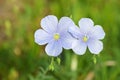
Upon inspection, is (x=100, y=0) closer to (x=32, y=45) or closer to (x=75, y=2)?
(x=75, y=2)

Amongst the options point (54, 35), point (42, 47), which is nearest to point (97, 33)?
point (54, 35)

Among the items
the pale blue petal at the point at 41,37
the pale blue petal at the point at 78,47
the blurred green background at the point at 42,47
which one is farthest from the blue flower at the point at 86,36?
the blurred green background at the point at 42,47

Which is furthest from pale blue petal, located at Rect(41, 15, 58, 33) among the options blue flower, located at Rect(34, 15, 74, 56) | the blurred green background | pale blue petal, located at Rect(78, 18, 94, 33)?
the blurred green background

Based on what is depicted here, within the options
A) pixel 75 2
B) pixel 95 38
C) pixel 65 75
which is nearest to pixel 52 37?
pixel 95 38

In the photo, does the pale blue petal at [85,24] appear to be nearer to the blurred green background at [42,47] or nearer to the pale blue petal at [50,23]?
the pale blue petal at [50,23]

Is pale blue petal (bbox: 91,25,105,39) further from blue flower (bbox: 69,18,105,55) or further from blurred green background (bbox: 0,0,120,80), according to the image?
blurred green background (bbox: 0,0,120,80)
